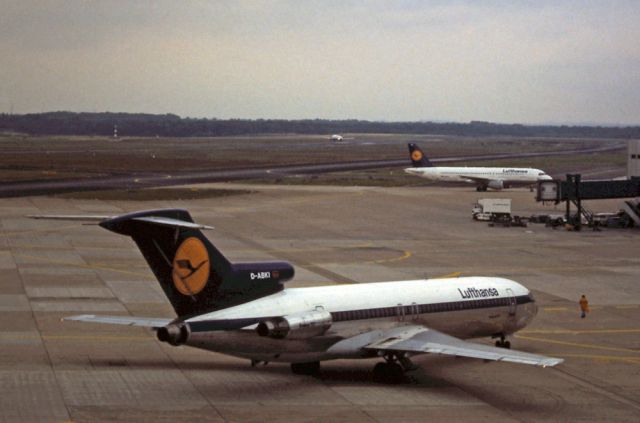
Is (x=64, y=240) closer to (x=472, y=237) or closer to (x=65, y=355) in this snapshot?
(x=472, y=237)

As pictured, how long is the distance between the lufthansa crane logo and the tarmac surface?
131 inches

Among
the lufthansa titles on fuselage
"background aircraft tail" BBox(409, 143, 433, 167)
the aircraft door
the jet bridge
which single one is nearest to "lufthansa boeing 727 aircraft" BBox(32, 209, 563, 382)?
the lufthansa titles on fuselage

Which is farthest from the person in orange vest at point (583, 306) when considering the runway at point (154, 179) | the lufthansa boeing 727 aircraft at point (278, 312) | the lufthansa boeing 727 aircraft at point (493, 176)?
the lufthansa boeing 727 aircraft at point (493, 176)

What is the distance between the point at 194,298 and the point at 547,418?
37.6 ft

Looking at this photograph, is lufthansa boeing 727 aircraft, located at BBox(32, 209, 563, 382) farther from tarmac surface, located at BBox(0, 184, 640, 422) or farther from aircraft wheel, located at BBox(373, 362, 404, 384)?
tarmac surface, located at BBox(0, 184, 640, 422)

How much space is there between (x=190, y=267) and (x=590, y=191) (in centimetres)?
6288

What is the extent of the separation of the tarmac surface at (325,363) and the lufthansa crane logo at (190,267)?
3324 mm

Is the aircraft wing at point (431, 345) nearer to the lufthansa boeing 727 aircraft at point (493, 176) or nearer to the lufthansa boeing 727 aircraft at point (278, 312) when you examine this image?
the lufthansa boeing 727 aircraft at point (278, 312)

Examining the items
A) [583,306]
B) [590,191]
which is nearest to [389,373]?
[583,306]

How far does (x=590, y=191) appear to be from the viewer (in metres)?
88.9

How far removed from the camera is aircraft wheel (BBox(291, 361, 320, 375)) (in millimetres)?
35031

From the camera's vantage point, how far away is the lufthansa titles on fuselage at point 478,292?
3875 cm

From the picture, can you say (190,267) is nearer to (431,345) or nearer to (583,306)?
(431,345)

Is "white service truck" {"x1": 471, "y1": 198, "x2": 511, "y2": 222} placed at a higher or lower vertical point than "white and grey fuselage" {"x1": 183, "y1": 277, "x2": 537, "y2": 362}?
lower
